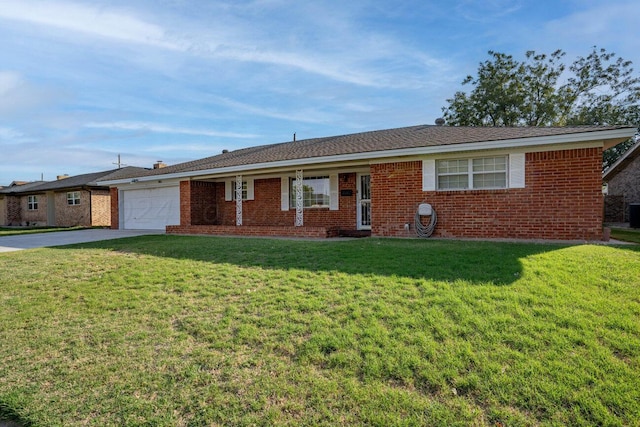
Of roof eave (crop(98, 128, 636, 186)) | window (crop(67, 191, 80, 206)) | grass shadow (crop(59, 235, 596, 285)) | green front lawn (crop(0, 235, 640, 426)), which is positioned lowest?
green front lawn (crop(0, 235, 640, 426))

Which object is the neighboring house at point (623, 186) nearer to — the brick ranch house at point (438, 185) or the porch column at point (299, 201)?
the brick ranch house at point (438, 185)

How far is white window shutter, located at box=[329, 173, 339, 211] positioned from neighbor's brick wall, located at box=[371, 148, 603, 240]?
2872 millimetres

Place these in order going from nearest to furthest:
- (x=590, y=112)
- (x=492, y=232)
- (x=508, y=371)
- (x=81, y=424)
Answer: (x=81, y=424)
(x=508, y=371)
(x=492, y=232)
(x=590, y=112)

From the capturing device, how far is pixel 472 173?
10.0 metres

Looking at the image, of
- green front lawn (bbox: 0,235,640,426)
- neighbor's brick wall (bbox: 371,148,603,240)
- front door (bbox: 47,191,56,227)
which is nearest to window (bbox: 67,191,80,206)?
front door (bbox: 47,191,56,227)

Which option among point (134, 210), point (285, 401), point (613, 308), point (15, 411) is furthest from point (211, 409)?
point (134, 210)

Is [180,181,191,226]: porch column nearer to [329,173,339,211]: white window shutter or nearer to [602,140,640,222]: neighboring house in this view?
[329,173,339,211]: white window shutter

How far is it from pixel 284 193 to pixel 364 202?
3.55 meters

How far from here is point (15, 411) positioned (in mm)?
2840

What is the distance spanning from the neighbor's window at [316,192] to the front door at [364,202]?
4.29 ft

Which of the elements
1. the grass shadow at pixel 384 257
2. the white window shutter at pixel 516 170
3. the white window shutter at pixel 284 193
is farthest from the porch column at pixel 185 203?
the white window shutter at pixel 516 170

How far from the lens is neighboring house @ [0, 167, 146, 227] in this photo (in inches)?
924

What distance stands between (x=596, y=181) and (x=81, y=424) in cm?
1069

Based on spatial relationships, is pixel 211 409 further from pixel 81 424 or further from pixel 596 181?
pixel 596 181
